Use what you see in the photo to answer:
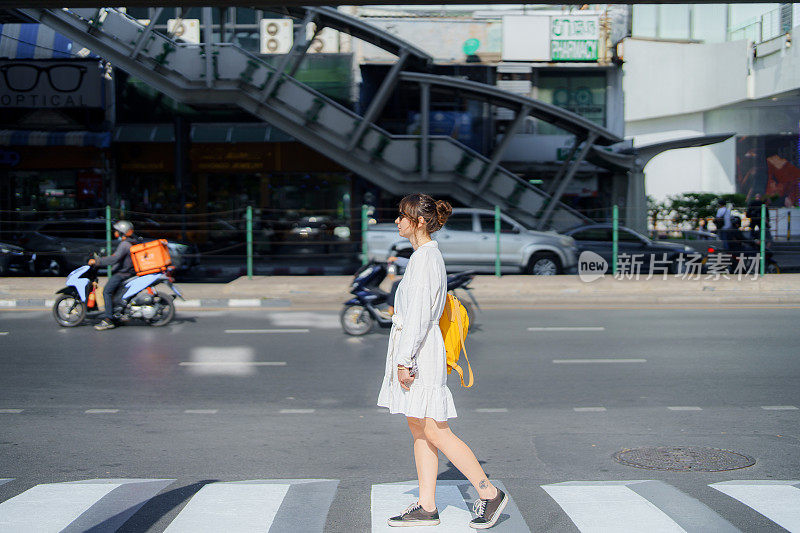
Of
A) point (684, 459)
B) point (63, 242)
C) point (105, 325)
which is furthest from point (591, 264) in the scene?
point (684, 459)

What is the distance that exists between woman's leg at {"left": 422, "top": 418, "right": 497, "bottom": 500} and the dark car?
1672cm

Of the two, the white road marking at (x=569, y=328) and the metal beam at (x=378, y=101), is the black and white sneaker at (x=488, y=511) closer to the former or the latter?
the white road marking at (x=569, y=328)

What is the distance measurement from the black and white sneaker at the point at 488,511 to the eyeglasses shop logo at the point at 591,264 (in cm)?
1602

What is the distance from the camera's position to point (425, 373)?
4.77m

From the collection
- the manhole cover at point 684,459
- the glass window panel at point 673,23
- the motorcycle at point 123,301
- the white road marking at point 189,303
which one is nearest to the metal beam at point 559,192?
the white road marking at point 189,303

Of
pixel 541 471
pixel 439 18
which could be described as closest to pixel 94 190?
pixel 439 18

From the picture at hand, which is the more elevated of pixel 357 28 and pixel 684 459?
pixel 357 28

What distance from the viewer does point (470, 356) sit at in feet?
36.3

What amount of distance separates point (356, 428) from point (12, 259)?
16.3 meters

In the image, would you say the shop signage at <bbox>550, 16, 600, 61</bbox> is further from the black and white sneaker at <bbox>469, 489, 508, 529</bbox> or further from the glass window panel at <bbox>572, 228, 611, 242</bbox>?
the black and white sneaker at <bbox>469, 489, 508, 529</bbox>

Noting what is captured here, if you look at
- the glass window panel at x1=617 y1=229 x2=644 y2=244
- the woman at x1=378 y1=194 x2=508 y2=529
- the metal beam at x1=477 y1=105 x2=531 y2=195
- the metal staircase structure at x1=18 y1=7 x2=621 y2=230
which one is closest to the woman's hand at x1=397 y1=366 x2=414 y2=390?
the woman at x1=378 y1=194 x2=508 y2=529

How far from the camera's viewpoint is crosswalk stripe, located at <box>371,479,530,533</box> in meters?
4.91

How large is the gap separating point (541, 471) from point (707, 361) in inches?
204

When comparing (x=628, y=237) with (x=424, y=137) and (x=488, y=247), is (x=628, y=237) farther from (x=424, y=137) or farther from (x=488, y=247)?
(x=424, y=137)
